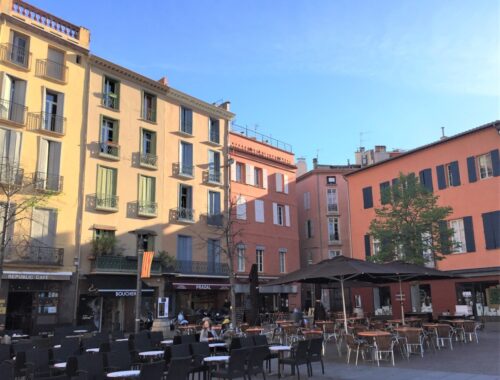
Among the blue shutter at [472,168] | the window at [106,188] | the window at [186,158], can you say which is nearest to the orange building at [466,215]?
the blue shutter at [472,168]

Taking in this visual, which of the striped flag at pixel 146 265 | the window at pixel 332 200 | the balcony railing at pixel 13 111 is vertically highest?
the balcony railing at pixel 13 111

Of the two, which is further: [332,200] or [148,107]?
[332,200]

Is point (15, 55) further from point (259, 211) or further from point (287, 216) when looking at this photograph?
point (287, 216)

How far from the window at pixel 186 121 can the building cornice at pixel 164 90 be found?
1.44ft

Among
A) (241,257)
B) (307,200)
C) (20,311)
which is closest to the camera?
(20,311)

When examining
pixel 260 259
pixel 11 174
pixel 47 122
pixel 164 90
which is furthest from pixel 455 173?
pixel 11 174

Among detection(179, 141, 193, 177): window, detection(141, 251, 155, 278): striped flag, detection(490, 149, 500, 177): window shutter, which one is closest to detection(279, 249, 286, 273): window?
detection(179, 141, 193, 177): window

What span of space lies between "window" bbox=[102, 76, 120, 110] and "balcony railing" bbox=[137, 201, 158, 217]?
5640mm

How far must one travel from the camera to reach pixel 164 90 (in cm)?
2922

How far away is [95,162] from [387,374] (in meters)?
19.3

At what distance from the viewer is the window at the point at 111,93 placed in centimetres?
2617

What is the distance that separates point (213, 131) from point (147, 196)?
7.45m

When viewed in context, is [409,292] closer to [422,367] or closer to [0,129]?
[422,367]

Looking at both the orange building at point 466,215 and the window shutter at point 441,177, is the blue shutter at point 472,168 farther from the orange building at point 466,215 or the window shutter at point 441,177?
the window shutter at point 441,177
